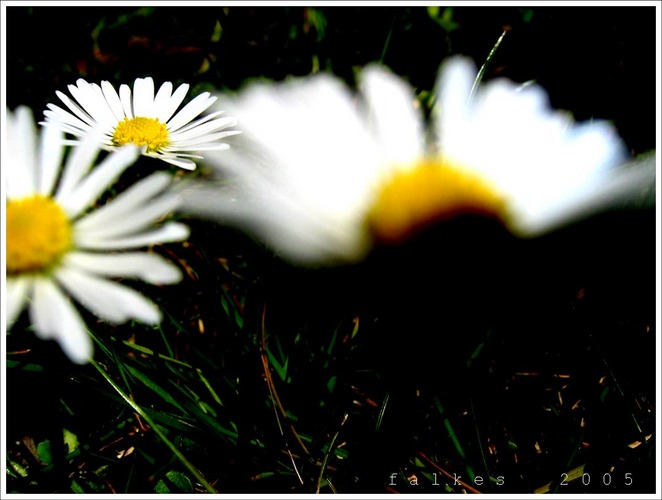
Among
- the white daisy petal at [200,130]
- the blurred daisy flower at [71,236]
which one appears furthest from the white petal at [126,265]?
the white daisy petal at [200,130]

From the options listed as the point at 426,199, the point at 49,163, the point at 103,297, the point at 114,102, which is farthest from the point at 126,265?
the point at 114,102

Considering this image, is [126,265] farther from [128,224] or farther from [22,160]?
[22,160]

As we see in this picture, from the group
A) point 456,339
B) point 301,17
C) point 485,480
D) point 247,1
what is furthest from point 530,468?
point 301,17

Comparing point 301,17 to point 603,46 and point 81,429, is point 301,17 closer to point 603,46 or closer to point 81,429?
point 603,46

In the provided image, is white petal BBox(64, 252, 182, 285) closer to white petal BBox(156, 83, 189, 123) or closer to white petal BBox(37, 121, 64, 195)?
white petal BBox(37, 121, 64, 195)

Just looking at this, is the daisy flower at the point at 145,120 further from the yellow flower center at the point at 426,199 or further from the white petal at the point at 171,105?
the yellow flower center at the point at 426,199

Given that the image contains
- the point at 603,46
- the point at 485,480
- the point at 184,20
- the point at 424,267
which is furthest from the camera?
the point at 184,20

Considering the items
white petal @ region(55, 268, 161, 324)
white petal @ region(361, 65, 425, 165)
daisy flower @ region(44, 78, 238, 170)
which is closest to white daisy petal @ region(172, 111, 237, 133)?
daisy flower @ region(44, 78, 238, 170)
